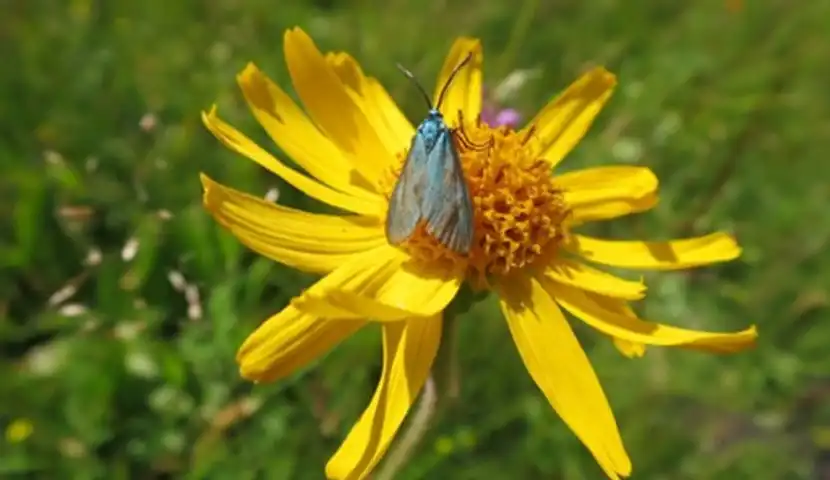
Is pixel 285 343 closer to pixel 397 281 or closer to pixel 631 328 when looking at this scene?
pixel 397 281

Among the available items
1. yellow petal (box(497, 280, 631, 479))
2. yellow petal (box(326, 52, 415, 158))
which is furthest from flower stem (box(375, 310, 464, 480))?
yellow petal (box(326, 52, 415, 158))

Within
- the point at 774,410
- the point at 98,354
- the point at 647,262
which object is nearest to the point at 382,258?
the point at 647,262

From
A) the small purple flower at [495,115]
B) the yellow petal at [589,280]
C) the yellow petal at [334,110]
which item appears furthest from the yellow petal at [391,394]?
the small purple flower at [495,115]

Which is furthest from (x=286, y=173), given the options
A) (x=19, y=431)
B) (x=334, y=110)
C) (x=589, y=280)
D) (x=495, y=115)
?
(x=495, y=115)

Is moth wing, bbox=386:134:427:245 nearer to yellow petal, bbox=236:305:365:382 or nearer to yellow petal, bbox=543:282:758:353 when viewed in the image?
yellow petal, bbox=236:305:365:382

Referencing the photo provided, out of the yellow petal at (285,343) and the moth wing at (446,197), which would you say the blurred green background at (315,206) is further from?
the moth wing at (446,197)

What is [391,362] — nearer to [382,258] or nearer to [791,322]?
[382,258]

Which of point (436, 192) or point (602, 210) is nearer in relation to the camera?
point (436, 192)
